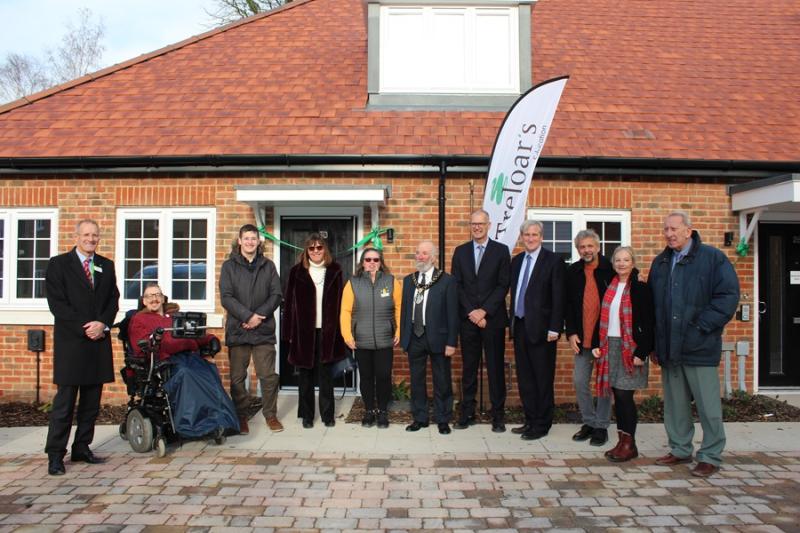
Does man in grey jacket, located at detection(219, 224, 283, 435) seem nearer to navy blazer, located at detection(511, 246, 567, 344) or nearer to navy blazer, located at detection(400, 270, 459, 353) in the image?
navy blazer, located at detection(400, 270, 459, 353)

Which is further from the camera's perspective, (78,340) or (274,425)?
(274,425)

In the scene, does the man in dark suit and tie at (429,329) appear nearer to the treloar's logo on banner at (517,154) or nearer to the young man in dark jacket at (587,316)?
the treloar's logo on banner at (517,154)

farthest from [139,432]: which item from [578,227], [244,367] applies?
[578,227]

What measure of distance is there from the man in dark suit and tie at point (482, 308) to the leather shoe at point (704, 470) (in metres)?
1.75

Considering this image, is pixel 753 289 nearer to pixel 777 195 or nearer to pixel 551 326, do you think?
pixel 777 195

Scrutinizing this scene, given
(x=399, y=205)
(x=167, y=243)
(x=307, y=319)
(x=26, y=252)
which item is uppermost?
(x=399, y=205)

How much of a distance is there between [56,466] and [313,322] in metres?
2.37

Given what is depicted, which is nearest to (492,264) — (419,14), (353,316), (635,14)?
(353,316)

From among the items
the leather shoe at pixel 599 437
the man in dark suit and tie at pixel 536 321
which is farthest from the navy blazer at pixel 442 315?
the leather shoe at pixel 599 437

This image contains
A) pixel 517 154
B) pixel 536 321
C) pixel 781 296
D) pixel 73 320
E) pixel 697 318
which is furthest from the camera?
pixel 781 296

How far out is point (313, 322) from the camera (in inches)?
235

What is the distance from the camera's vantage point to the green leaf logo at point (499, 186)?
6329 mm

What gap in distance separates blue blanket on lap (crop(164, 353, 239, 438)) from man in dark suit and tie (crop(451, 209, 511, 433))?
220cm

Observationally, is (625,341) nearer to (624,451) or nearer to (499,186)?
(624,451)
